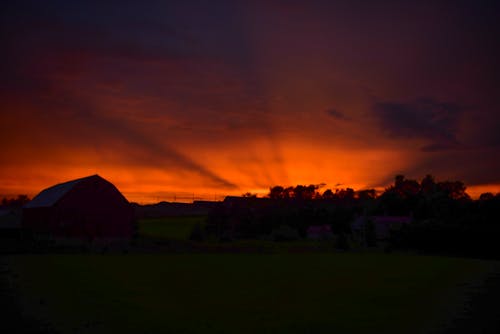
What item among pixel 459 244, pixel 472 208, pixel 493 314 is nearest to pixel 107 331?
pixel 493 314

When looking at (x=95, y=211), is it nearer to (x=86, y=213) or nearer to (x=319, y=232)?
(x=86, y=213)

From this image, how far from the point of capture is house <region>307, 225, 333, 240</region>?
102613mm

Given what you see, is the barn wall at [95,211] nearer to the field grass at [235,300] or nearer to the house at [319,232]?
the field grass at [235,300]

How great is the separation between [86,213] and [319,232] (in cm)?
5596

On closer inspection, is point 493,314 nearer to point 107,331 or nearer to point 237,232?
point 107,331

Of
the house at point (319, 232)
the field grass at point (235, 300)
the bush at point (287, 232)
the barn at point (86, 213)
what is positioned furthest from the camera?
the house at point (319, 232)

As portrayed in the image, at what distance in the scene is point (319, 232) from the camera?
10481cm

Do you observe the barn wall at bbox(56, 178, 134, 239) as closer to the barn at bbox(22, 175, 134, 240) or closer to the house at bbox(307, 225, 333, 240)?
the barn at bbox(22, 175, 134, 240)

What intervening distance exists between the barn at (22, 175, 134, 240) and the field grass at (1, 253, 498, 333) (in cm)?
3111

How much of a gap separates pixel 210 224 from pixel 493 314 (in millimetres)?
85049

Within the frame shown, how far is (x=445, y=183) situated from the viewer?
164 meters

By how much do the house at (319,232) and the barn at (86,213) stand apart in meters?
48.6

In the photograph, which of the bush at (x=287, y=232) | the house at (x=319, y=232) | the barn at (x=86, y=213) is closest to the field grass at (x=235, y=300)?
the barn at (x=86, y=213)

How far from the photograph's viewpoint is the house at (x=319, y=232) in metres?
103
